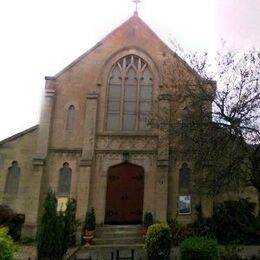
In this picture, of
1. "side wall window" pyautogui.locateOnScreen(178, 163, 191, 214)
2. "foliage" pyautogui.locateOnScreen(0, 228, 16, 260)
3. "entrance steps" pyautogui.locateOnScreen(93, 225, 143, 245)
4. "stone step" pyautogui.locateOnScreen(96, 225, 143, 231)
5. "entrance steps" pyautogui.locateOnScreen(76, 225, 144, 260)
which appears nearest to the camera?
"foliage" pyautogui.locateOnScreen(0, 228, 16, 260)

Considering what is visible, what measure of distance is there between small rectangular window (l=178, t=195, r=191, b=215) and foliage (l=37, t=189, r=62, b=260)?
959 cm

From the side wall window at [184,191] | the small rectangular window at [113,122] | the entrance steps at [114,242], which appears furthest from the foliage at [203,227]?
the small rectangular window at [113,122]

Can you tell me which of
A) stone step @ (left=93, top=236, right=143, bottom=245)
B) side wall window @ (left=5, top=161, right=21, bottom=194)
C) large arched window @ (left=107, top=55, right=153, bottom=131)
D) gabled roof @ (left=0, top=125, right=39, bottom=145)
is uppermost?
large arched window @ (left=107, top=55, right=153, bottom=131)

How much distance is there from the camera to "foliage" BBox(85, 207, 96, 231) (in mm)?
23047

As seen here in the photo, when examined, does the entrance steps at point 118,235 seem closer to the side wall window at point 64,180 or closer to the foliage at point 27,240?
the side wall window at point 64,180

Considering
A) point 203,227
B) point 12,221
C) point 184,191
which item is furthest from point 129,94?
point 12,221

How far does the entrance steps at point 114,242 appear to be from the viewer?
2012 centimetres

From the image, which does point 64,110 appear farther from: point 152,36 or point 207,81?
point 207,81

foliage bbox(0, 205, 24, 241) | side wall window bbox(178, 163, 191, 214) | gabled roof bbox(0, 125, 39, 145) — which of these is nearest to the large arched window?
side wall window bbox(178, 163, 191, 214)

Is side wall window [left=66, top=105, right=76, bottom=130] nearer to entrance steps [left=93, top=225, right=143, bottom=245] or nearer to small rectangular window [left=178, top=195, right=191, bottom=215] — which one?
entrance steps [left=93, top=225, right=143, bottom=245]

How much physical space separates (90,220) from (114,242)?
Result: 1.65 meters

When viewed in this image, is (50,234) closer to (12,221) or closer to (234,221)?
(12,221)

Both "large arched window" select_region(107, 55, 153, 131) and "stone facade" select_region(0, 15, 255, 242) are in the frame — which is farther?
"large arched window" select_region(107, 55, 153, 131)

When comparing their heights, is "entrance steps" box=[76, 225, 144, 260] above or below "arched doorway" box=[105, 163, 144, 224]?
below
